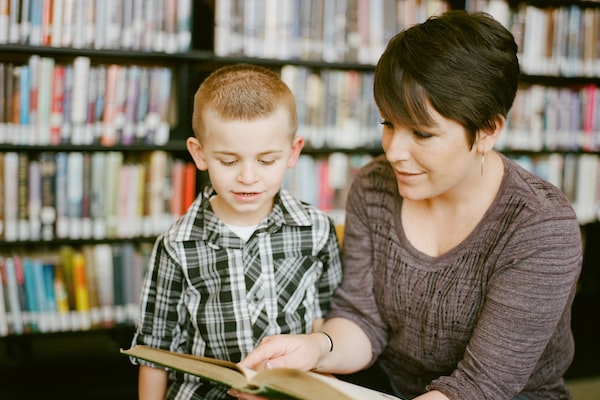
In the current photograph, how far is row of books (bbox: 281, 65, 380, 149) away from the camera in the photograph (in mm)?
2404

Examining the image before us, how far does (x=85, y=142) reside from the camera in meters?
2.18

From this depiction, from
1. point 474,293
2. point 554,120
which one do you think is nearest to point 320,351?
point 474,293

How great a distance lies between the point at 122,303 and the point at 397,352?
1.33 m

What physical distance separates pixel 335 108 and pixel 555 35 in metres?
1.04

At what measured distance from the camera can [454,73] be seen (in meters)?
1.07

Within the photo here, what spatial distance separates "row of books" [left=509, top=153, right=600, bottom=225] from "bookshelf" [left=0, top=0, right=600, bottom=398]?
0.07m

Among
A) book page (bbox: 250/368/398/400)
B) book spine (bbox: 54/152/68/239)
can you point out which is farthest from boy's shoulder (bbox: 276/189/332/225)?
book spine (bbox: 54/152/68/239)

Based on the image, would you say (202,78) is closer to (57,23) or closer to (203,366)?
(57,23)

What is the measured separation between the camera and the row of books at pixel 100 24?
2.06m

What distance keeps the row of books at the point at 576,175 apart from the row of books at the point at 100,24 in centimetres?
156

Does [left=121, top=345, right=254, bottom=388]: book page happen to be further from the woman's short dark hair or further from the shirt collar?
the woman's short dark hair

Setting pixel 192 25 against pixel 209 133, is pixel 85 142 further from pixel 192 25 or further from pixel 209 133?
pixel 209 133

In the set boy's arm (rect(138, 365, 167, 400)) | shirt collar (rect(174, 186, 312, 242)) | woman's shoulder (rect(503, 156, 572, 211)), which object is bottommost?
boy's arm (rect(138, 365, 167, 400))

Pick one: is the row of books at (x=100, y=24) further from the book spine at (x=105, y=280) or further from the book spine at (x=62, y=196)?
the book spine at (x=105, y=280)
